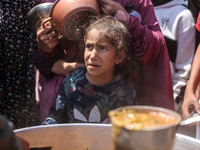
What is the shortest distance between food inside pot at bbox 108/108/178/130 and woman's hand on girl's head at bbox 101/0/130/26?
2.49 ft

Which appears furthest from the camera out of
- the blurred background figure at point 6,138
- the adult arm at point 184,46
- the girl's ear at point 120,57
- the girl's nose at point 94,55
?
the adult arm at point 184,46

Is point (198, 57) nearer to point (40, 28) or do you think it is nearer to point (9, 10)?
point (40, 28)

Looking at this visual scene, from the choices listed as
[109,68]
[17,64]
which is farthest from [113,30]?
[17,64]

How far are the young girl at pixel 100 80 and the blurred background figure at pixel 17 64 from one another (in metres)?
0.87

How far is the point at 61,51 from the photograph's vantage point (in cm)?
161

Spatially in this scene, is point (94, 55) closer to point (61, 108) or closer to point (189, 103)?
point (61, 108)

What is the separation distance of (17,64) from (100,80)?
1079 mm

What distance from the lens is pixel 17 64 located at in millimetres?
2207

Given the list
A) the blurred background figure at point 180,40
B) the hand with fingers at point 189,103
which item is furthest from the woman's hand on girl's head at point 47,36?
the blurred background figure at point 180,40

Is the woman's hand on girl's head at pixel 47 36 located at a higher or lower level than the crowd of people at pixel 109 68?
higher

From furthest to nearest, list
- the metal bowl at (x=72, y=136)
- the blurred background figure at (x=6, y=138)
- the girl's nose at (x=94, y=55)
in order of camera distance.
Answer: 1. the girl's nose at (x=94, y=55)
2. the metal bowl at (x=72, y=136)
3. the blurred background figure at (x=6, y=138)

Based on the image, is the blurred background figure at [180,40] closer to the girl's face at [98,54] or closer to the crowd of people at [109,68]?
the crowd of people at [109,68]

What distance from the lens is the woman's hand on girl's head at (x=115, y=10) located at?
1.35 meters

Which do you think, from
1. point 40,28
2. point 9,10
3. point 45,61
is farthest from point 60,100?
point 9,10
